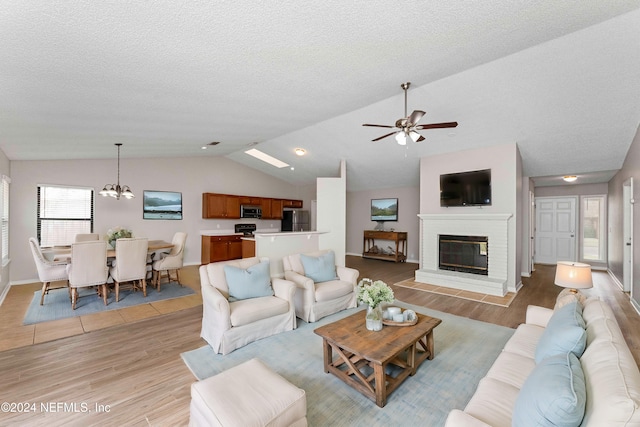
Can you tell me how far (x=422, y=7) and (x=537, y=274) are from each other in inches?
275

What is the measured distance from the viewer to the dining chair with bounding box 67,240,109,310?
13.0ft

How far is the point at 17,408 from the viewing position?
1.99 metres

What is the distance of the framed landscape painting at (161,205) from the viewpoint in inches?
267

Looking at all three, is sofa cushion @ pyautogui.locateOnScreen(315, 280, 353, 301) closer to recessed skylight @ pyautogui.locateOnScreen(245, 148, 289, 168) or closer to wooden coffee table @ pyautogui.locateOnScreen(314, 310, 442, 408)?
wooden coffee table @ pyautogui.locateOnScreen(314, 310, 442, 408)

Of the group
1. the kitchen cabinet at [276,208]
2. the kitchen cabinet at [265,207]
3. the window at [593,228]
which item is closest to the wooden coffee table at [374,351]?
the kitchen cabinet at [265,207]

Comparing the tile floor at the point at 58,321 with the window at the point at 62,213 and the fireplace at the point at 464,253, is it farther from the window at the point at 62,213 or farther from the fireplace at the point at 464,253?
the fireplace at the point at 464,253

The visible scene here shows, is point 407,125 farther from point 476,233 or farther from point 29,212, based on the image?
point 29,212

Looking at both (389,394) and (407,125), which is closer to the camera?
(389,394)

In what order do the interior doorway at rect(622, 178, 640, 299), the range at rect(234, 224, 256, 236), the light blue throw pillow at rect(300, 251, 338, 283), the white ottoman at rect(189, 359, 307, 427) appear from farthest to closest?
the range at rect(234, 224, 256, 236) < the interior doorway at rect(622, 178, 640, 299) < the light blue throw pillow at rect(300, 251, 338, 283) < the white ottoman at rect(189, 359, 307, 427)

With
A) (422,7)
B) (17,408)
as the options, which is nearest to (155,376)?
(17,408)

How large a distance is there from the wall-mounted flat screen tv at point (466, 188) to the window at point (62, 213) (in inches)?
298

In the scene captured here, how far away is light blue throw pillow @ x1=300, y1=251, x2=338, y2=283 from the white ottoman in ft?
7.05

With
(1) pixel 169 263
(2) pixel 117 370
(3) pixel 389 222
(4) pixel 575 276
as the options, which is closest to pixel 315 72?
(4) pixel 575 276

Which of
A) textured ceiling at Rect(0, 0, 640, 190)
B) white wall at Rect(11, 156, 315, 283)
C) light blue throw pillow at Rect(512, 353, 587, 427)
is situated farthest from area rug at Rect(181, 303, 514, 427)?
white wall at Rect(11, 156, 315, 283)
